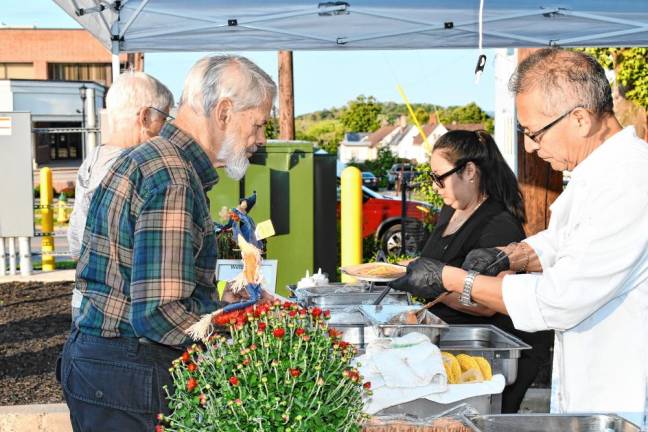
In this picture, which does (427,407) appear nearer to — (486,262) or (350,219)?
(486,262)

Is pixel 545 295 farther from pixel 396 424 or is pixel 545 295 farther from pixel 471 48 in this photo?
pixel 471 48

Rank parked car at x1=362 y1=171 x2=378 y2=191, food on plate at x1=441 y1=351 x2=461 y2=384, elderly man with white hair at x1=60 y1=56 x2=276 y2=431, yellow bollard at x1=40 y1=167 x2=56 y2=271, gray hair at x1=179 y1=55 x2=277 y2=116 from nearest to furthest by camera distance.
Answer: elderly man with white hair at x1=60 y1=56 x2=276 y2=431 → gray hair at x1=179 y1=55 x2=277 y2=116 → food on plate at x1=441 y1=351 x2=461 y2=384 → yellow bollard at x1=40 y1=167 x2=56 y2=271 → parked car at x1=362 y1=171 x2=378 y2=191

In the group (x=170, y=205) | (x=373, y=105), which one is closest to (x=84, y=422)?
(x=170, y=205)

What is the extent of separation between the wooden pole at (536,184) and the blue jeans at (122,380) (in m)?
5.60

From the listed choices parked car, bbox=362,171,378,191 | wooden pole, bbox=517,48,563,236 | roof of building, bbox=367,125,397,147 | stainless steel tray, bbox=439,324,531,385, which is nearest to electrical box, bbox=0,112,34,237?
wooden pole, bbox=517,48,563,236

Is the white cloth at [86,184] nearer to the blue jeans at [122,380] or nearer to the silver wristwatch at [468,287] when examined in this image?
the blue jeans at [122,380]

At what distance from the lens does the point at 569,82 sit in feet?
8.36

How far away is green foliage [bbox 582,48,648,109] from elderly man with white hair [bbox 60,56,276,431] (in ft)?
52.7

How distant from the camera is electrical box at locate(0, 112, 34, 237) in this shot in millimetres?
10797

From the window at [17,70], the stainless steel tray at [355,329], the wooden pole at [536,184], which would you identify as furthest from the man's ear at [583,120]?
the window at [17,70]

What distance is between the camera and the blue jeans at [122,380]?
2.43 metres

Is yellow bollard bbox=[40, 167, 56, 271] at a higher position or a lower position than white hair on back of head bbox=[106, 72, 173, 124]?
lower

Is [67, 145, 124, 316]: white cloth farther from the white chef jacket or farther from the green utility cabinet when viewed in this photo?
the green utility cabinet

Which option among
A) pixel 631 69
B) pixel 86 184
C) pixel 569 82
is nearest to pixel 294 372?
pixel 569 82
